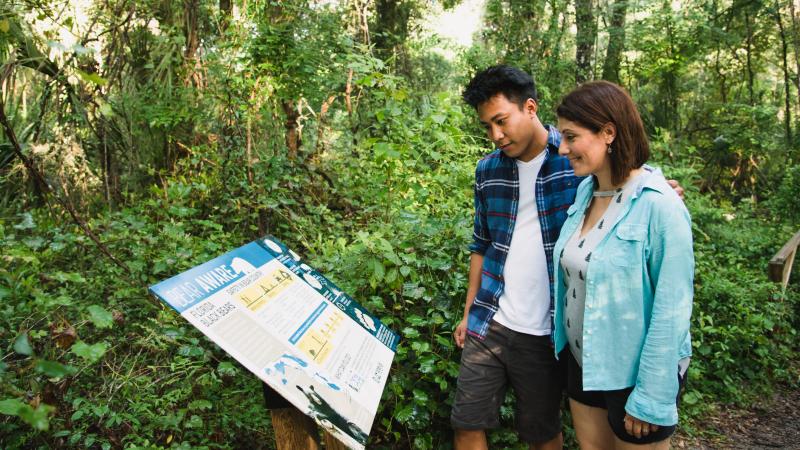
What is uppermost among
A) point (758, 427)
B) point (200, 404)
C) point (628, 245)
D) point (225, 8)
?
point (225, 8)

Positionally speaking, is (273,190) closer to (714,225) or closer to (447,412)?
(447,412)

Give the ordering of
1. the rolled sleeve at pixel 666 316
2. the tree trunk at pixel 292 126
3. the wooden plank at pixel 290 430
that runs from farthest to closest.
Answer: the tree trunk at pixel 292 126 → the wooden plank at pixel 290 430 → the rolled sleeve at pixel 666 316

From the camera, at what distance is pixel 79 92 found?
493 cm

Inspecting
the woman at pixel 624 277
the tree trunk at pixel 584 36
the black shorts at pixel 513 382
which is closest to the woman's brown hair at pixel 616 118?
the woman at pixel 624 277

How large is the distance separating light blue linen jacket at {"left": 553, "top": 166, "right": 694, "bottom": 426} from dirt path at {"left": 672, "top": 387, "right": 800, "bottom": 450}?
8.33 feet

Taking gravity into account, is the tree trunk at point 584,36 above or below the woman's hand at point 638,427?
above

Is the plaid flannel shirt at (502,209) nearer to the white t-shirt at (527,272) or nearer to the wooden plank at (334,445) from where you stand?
the white t-shirt at (527,272)

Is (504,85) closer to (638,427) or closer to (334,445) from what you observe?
(638,427)

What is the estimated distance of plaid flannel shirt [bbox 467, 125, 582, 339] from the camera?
217cm

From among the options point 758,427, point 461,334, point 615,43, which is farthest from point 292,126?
point 615,43

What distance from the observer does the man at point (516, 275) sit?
2.17 m

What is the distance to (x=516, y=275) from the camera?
2.22 metres

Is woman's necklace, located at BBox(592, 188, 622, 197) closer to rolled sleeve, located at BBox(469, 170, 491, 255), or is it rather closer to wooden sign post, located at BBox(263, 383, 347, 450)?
rolled sleeve, located at BBox(469, 170, 491, 255)

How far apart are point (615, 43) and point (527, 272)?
9415mm
